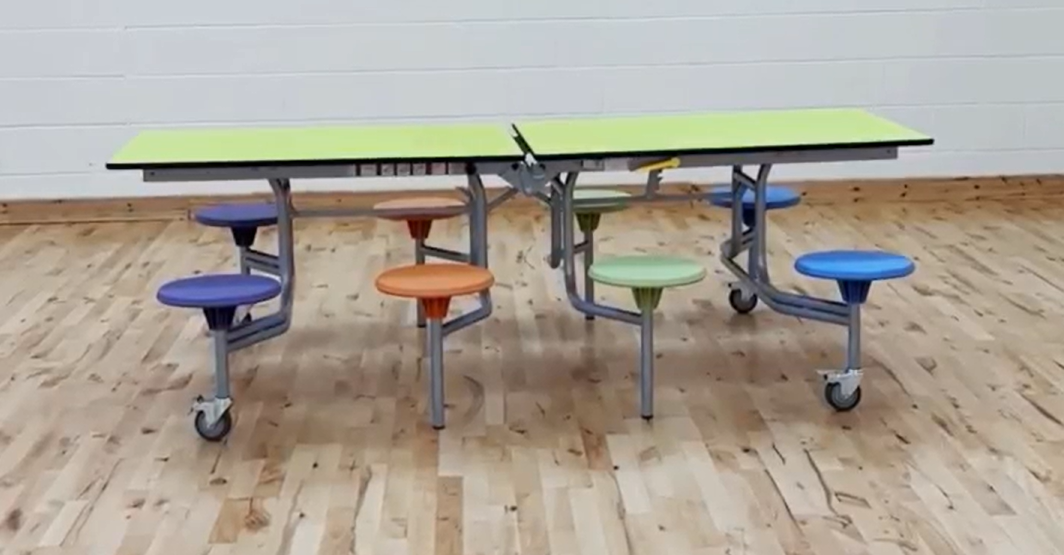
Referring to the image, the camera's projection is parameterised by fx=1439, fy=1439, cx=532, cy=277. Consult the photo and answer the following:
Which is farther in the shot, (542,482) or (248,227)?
(248,227)

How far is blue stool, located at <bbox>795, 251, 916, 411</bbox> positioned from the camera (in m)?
3.66

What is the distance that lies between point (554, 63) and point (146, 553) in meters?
3.89

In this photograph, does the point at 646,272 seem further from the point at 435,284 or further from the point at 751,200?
the point at 751,200

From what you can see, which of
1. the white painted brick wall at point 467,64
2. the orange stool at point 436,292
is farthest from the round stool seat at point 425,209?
the white painted brick wall at point 467,64

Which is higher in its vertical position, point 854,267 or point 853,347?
point 854,267

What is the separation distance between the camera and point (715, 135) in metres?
3.95

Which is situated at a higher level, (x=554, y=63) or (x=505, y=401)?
(x=554, y=63)

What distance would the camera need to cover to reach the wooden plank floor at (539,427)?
3012 mm

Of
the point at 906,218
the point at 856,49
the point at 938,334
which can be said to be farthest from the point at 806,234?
the point at 938,334

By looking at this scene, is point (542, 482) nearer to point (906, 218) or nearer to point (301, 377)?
point (301, 377)

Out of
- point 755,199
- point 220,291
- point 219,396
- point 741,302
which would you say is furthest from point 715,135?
point 219,396

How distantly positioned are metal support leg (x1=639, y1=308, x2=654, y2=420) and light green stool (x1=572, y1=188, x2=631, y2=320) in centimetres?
60

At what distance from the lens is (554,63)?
6391 mm

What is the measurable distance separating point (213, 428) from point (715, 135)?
155 centimetres
